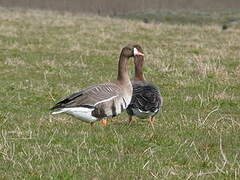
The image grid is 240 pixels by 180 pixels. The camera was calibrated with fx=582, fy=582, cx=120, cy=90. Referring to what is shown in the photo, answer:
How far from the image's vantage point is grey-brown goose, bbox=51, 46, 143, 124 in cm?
898

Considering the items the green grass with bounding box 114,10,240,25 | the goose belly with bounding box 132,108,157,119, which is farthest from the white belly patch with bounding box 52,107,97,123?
the green grass with bounding box 114,10,240,25

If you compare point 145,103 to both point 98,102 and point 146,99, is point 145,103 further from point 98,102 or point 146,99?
point 98,102

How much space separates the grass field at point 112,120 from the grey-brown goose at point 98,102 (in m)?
0.29

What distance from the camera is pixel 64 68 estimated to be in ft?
61.0

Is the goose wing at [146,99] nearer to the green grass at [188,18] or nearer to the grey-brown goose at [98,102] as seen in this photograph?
the grey-brown goose at [98,102]

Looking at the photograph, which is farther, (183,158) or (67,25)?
(67,25)

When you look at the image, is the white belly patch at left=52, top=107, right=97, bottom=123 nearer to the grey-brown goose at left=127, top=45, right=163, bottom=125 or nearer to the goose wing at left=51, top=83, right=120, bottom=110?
the goose wing at left=51, top=83, right=120, bottom=110

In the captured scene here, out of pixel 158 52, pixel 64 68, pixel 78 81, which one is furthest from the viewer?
pixel 158 52

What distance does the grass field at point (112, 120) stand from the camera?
279 inches

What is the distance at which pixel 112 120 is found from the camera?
1096 centimetres

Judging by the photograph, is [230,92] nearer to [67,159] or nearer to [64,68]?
[64,68]

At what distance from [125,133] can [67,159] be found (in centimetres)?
198

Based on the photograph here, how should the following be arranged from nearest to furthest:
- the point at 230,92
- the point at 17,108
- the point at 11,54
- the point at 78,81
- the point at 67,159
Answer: the point at 67,159, the point at 17,108, the point at 230,92, the point at 78,81, the point at 11,54

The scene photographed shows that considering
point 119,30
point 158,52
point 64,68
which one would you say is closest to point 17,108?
point 64,68
